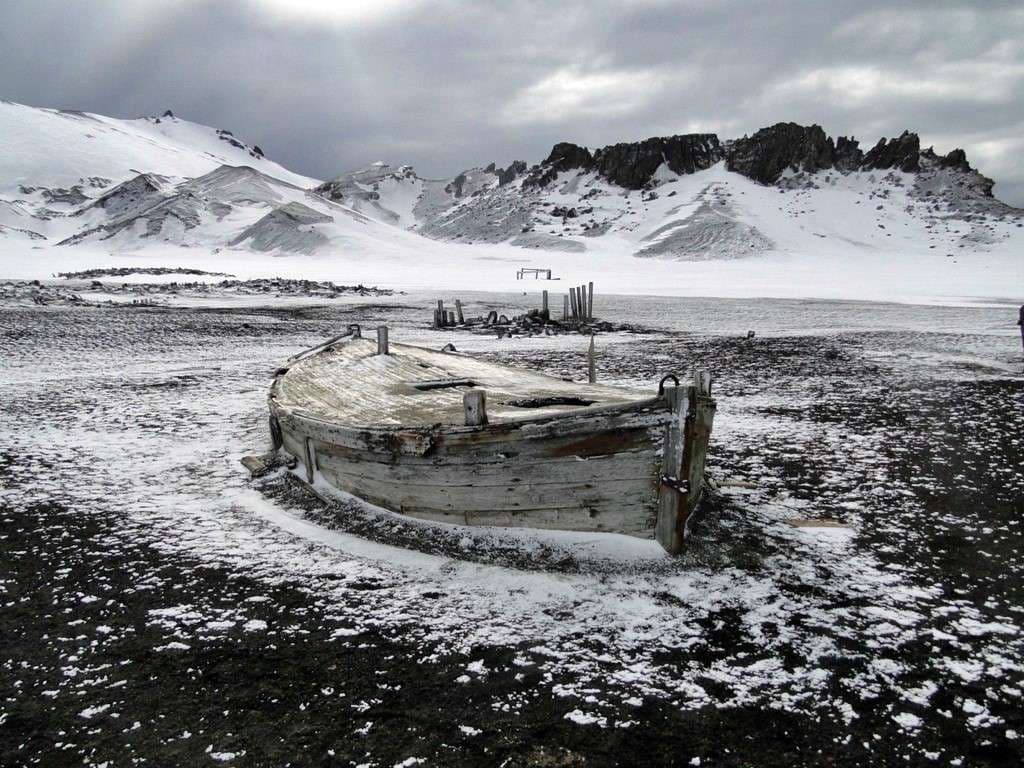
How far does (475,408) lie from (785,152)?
506 feet

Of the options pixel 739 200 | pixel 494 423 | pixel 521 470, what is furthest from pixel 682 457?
pixel 739 200

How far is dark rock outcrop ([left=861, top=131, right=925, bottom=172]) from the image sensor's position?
447ft

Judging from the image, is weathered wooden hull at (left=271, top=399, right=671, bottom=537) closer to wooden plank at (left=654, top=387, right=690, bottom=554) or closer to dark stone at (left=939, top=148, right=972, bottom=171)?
wooden plank at (left=654, top=387, right=690, bottom=554)

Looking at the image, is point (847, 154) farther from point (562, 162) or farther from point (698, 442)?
point (698, 442)

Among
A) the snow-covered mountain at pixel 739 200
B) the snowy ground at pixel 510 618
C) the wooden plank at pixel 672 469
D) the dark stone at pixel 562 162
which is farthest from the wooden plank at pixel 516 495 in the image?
the dark stone at pixel 562 162

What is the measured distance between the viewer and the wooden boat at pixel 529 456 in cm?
558

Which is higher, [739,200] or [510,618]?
[739,200]

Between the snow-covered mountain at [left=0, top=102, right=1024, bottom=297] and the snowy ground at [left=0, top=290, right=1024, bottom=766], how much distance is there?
42174mm

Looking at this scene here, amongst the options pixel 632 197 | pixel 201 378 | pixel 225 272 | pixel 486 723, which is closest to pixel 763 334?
pixel 201 378

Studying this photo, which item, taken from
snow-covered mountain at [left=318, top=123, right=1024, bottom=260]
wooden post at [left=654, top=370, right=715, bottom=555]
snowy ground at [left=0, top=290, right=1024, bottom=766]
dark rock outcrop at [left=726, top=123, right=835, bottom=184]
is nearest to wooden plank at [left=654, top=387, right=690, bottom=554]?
wooden post at [left=654, top=370, right=715, bottom=555]

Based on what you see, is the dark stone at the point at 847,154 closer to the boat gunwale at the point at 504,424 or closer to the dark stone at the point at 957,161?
the dark stone at the point at 957,161

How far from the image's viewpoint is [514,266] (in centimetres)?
7944

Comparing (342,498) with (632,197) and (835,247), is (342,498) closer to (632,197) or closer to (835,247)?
(835,247)

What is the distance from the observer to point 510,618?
5078 mm
